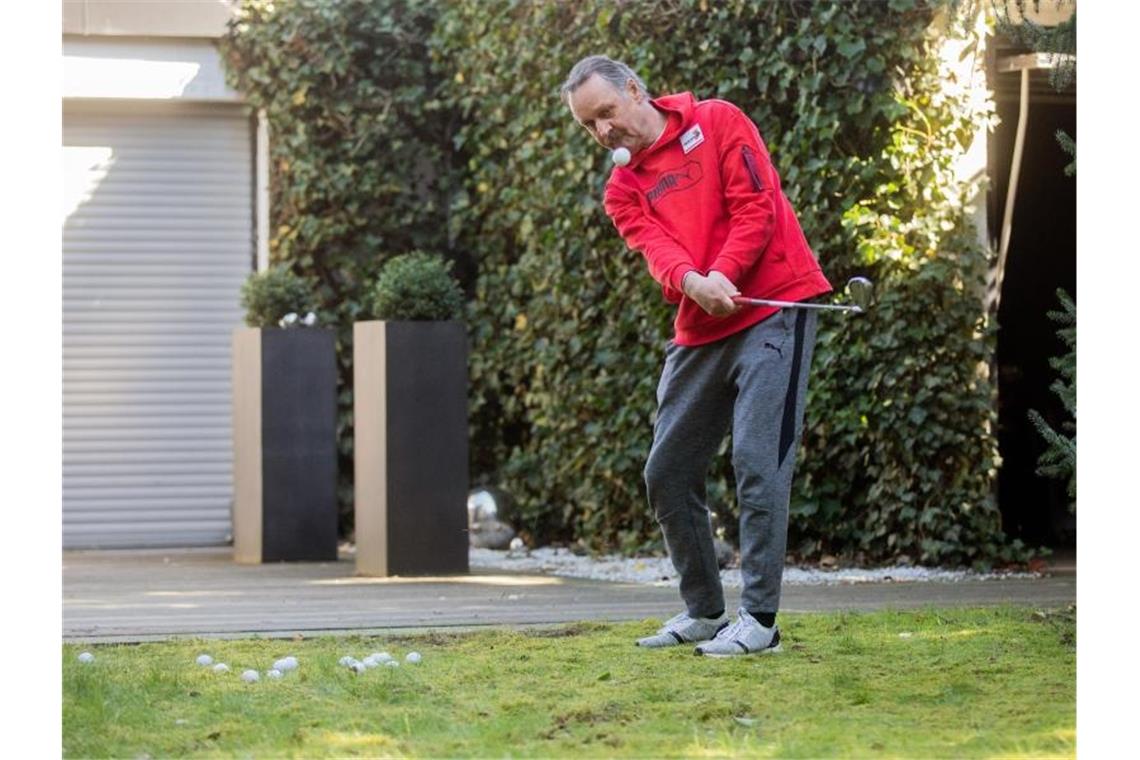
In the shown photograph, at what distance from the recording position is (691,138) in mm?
4531

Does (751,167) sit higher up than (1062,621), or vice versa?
(751,167)

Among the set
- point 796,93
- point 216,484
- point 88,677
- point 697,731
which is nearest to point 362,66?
point 216,484

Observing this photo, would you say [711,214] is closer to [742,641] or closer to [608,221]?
[742,641]

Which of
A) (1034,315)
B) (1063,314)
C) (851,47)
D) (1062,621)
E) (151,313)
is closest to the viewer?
(1063,314)

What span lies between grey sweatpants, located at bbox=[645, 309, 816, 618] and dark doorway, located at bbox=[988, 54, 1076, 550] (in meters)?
4.71

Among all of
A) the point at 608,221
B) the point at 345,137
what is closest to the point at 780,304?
the point at 608,221

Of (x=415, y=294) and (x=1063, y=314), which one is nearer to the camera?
(x=1063, y=314)

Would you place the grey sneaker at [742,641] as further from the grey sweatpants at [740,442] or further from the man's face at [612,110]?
the man's face at [612,110]

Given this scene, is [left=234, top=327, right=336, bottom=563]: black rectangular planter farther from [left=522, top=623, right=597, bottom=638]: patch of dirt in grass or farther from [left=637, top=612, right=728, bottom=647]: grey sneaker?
[left=637, top=612, right=728, bottom=647]: grey sneaker

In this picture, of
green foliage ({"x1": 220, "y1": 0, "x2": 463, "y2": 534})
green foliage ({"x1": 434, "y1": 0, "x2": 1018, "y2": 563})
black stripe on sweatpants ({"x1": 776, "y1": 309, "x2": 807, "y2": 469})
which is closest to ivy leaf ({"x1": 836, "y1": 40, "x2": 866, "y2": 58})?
green foliage ({"x1": 434, "y1": 0, "x2": 1018, "y2": 563})

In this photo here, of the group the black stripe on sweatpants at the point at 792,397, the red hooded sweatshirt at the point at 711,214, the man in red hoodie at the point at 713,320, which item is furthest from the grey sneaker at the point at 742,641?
the red hooded sweatshirt at the point at 711,214

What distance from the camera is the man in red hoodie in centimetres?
439

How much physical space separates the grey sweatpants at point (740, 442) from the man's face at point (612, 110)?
1.80 ft

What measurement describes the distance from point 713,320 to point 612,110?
0.58 meters
